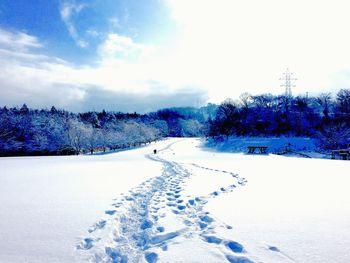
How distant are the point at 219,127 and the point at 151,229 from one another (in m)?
63.7

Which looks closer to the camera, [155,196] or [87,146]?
[155,196]

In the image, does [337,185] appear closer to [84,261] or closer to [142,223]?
[142,223]

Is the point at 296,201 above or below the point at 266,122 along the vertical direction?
below

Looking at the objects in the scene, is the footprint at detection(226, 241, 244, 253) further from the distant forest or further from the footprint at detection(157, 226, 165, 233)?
the distant forest

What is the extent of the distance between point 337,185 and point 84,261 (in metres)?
8.04

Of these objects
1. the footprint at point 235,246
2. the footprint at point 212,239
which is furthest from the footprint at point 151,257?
the footprint at point 235,246

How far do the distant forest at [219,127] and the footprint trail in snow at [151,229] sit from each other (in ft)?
150

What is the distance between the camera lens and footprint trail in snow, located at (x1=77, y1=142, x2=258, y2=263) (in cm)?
353

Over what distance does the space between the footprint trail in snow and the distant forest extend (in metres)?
45.8

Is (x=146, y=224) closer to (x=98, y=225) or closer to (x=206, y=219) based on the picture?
(x=98, y=225)

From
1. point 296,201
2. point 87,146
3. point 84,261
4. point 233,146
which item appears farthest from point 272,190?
point 87,146

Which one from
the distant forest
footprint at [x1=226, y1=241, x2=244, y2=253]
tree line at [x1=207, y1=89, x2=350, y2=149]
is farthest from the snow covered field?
tree line at [x1=207, y1=89, x2=350, y2=149]

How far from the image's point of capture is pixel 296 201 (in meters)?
6.10

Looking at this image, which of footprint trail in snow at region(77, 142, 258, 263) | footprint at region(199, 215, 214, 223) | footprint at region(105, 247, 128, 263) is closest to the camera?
footprint at region(105, 247, 128, 263)
